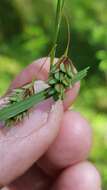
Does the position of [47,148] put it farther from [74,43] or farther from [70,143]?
[74,43]

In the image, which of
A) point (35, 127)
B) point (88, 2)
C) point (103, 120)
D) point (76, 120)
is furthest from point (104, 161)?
point (35, 127)

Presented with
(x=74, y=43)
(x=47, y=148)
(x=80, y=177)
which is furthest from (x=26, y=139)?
(x=74, y=43)

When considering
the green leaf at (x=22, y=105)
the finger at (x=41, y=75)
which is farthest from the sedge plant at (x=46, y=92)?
the finger at (x=41, y=75)

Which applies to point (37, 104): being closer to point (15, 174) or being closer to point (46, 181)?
point (15, 174)

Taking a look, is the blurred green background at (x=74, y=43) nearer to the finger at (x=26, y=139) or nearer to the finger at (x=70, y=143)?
the finger at (x=70, y=143)

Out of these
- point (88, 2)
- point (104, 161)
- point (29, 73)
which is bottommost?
point (104, 161)
